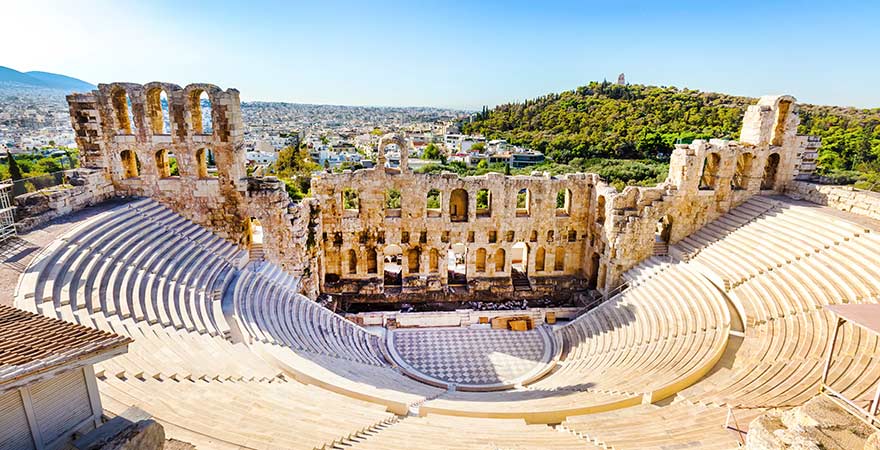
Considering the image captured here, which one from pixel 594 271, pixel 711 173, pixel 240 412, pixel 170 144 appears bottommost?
pixel 594 271

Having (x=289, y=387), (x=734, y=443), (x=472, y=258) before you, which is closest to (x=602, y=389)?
(x=734, y=443)

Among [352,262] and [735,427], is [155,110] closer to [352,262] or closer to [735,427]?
[352,262]

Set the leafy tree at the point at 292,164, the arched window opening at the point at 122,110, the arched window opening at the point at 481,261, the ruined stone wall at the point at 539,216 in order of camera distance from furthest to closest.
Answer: the leafy tree at the point at 292,164 → the arched window opening at the point at 481,261 → the ruined stone wall at the point at 539,216 → the arched window opening at the point at 122,110

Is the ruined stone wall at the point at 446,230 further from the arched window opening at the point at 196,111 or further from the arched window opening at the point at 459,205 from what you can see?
the arched window opening at the point at 196,111

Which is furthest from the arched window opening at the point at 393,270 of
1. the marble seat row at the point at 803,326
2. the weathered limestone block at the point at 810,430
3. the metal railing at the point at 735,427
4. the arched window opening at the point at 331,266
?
the weathered limestone block at the point at 810,430

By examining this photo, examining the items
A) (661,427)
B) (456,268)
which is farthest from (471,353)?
(661,427)

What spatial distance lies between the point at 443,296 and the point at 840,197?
1799cm

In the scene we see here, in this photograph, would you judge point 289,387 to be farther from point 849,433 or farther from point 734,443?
point 849,433

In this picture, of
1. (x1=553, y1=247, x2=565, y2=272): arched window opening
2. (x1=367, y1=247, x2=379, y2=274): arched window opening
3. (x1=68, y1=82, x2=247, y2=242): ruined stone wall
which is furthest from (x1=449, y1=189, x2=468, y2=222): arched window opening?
(x1=68, y1=82, x2=247, y2=242): ruined stone wall

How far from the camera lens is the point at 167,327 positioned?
1162cm

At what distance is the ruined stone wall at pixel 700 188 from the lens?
20703mm

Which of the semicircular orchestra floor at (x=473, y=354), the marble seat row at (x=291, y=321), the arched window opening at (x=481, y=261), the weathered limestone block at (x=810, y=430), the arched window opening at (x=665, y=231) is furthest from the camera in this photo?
the arched window opening at (x=481, y=261)

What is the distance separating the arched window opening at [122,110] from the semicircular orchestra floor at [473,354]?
1412cm

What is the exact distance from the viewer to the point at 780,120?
21.9 meters
